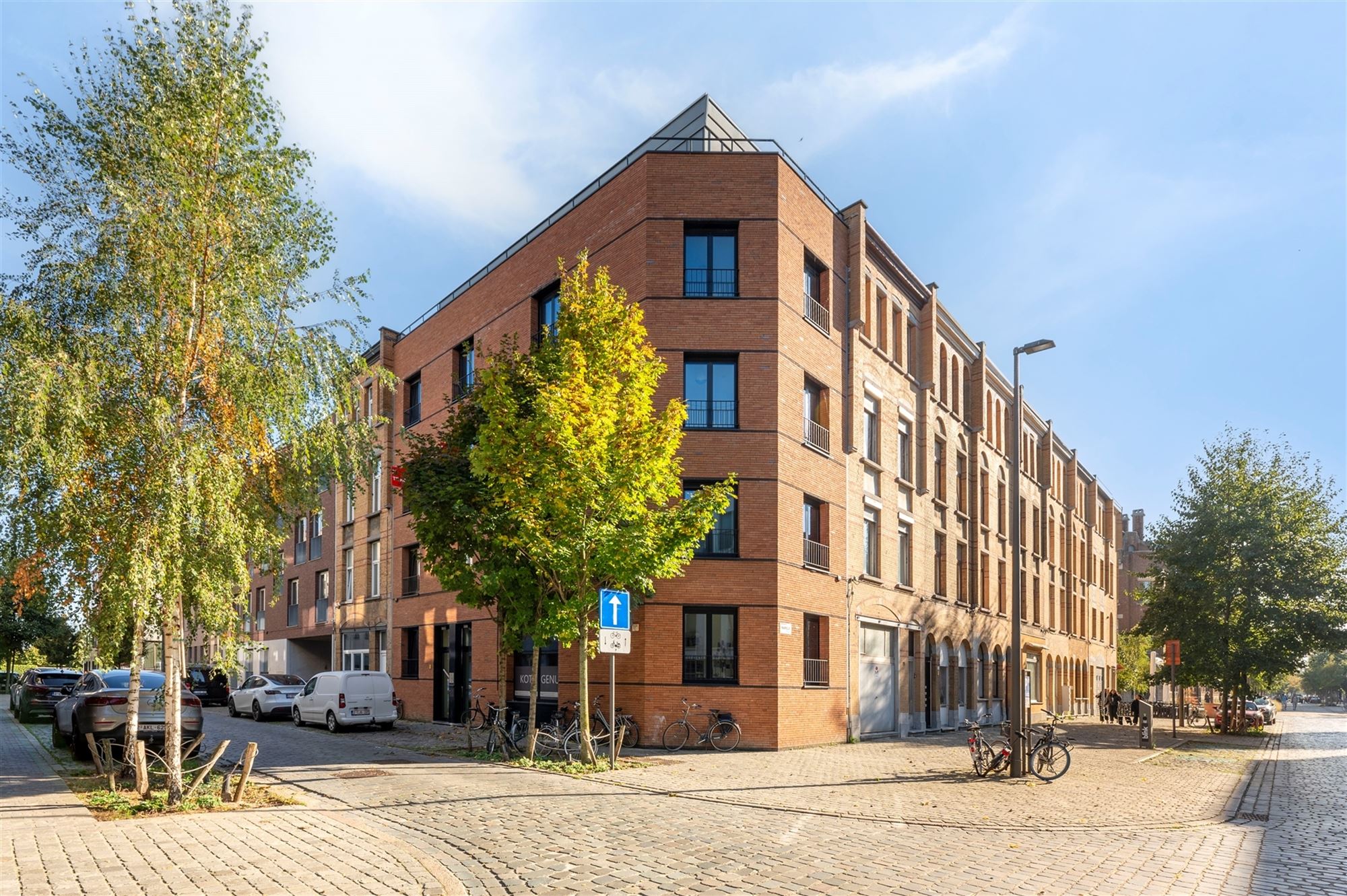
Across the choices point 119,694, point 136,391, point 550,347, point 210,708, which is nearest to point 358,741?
point 119,694

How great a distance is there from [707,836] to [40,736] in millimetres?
18918

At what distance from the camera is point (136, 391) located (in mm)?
11352

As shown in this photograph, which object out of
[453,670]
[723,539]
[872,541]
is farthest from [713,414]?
[453,670]

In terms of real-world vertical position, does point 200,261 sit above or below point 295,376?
above

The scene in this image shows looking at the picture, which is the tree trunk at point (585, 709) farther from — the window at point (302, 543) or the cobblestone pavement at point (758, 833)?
the window at point (302, 543)

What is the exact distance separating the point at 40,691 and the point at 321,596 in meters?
12.1

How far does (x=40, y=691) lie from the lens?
28.8 metres

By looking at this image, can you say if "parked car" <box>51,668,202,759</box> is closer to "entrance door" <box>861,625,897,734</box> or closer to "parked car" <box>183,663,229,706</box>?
"entrance door" <box>861,625,897,734</box>

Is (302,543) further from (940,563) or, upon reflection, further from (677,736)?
(677,736)

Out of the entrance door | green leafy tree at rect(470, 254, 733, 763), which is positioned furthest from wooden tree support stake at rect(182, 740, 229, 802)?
the entrance door

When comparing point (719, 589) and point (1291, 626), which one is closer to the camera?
point (719, 589)

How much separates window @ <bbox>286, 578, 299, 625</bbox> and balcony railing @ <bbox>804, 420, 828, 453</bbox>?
86.6 feet

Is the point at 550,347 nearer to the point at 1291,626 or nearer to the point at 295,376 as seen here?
the point at 295,376

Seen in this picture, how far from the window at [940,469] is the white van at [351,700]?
17.7 meters
